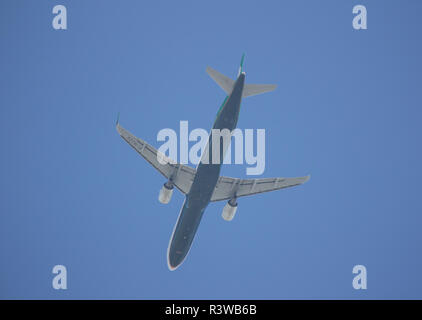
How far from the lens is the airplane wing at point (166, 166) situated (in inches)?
1635

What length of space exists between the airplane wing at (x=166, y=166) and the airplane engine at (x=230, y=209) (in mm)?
3703

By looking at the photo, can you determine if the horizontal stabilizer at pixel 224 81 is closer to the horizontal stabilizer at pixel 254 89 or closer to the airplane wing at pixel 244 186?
the horizontal stabilizer at pixel 254 89

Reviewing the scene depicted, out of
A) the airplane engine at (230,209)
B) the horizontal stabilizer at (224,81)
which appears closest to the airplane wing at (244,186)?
the airplane engine at (230,209)

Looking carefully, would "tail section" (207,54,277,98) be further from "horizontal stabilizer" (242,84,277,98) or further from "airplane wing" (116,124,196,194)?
"airplane wing" (116,124,196,194)

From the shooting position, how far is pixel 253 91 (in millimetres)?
37000

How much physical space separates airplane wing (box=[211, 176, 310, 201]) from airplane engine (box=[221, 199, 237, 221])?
21.0 inches

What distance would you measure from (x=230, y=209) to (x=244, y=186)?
2.32 metres

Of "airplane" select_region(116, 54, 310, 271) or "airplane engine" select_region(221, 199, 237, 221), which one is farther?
"airplane engine" select_region(221, 199, 237, 221)

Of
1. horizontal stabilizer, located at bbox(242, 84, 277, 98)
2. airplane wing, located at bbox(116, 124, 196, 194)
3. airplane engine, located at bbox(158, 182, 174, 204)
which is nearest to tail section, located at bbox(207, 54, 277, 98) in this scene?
horizontal stabilizer, located at bbox(242, 84, 277, 98)

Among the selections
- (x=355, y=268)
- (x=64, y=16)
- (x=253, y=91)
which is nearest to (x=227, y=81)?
(x=253, y=91)

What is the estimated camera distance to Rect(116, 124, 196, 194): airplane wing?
41531mm

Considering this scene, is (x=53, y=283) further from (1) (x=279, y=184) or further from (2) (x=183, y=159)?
(1) (x=279, y=184)

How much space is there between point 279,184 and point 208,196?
642 centimetres
